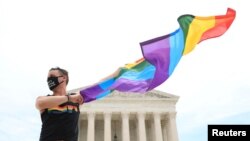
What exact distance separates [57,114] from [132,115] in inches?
1576

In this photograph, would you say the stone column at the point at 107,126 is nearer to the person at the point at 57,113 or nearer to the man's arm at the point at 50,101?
the person at the point at 57,113

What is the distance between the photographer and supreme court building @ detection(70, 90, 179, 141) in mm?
41625

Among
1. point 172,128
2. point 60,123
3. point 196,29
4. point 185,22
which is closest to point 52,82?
point 60,123

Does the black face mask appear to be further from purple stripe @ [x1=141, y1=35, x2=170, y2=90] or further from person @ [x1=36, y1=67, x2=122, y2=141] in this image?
purple stripe @ [x1=141, y1=35, x2=170, y2=90]

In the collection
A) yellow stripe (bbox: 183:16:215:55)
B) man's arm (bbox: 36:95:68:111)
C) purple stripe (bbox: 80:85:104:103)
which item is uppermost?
yellow stripe (bbox: 183:16:215:55)

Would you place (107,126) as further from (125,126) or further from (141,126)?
(141,126)

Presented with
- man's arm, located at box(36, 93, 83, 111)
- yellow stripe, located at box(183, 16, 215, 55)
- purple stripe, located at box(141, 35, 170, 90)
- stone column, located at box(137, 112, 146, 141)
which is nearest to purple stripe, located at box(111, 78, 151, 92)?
purple stripe, located at box(141, 35, 170, 90)

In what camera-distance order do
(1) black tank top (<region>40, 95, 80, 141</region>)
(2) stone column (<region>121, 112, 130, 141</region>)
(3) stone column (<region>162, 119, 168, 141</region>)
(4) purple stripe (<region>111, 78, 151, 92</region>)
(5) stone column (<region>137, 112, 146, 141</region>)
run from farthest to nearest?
(3) stone column (<region>162, 119, 168, 141</region>) → (5) stone column (<region>137, 112, 146, 141</region>) → (2) stone column (<region>121, 112, 130, 141</region>) → (4) purple stripe (<region>111, 78, 151, 92</region>) → (1) black tank top (<region>40, 95, 80, 141</region>)

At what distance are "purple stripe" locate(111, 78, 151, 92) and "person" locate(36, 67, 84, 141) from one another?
1214 millimetres

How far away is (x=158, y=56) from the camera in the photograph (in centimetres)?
585

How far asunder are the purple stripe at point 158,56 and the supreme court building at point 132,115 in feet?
117

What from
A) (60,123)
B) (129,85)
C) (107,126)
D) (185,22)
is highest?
(107,126)

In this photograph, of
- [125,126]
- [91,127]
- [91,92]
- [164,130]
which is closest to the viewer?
[91,92]

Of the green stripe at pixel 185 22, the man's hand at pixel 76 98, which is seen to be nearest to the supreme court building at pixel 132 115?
the green stripe at pixel 185 22
